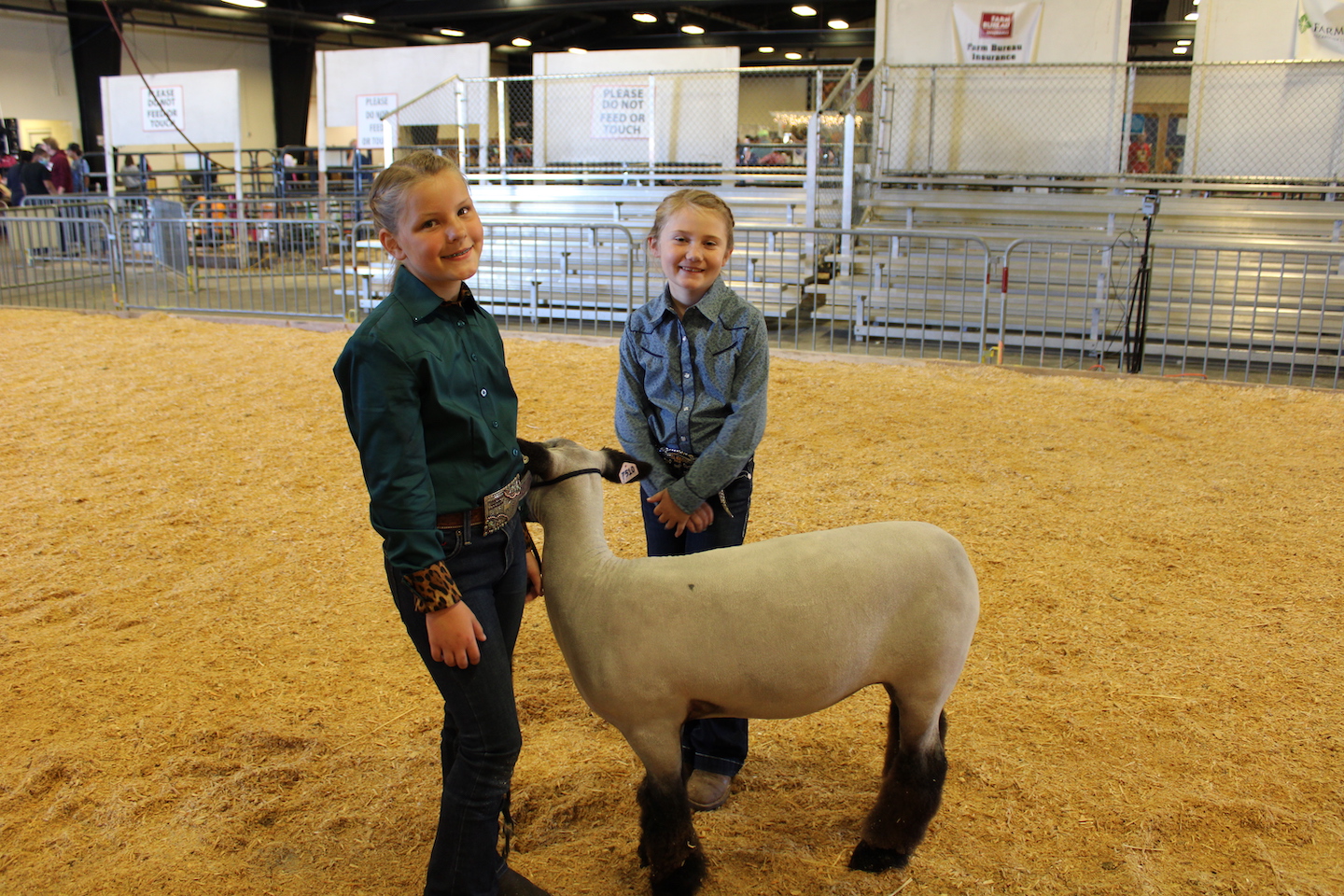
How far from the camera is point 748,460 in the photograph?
8.13 ft

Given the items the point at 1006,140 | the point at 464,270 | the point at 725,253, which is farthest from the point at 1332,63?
the point at 464,270

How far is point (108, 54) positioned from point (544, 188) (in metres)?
A: 15.8

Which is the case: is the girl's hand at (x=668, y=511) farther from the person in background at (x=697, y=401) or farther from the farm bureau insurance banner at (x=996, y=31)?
the farm bureau insurance banner at (x=996, y=31)

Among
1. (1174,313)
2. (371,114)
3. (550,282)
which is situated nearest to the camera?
(1174,313)

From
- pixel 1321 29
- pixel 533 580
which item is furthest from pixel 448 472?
pixel 1321 29

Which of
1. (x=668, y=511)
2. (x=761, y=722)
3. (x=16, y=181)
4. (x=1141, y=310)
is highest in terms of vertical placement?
(x=16, y=181)

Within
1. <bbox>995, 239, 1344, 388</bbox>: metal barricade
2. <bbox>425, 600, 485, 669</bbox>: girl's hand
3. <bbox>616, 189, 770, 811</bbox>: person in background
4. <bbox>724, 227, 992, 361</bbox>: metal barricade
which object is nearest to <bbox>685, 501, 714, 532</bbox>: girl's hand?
<bbox>616, 189, 770, 811</bbox>: person in background

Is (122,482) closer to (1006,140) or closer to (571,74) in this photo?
(571,74)

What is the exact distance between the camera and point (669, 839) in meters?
2.03

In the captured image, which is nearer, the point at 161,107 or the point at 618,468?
the point at 618,468

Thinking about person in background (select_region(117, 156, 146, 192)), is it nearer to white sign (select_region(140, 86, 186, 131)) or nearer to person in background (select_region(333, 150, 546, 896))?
white sign (select_region(140, 86, 186, 131))

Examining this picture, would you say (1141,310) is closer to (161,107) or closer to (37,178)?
(161,107)

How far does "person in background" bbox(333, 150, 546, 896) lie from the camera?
5.48 ft

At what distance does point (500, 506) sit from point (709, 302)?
0.83m
